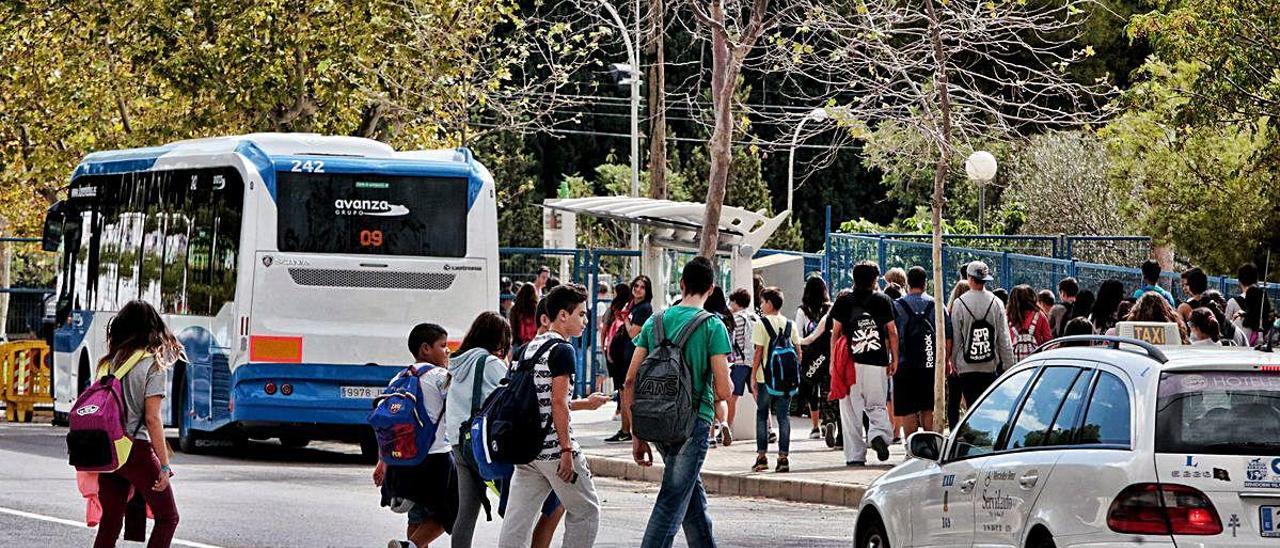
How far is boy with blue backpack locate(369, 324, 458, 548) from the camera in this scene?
9914mm

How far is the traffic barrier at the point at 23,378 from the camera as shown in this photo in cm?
2580

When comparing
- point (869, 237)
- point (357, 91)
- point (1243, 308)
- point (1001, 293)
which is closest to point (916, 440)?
point (1243, 308)

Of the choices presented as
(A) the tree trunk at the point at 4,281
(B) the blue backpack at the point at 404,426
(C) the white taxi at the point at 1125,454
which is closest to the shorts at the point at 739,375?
(B) the blue backpack at the point at 404,426

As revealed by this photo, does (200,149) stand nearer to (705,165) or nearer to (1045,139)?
(1045,139)

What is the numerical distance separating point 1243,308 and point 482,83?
621 inches

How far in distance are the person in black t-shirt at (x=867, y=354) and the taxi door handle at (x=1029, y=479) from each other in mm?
8689

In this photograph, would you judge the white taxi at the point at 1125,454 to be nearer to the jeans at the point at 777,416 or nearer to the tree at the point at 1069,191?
the jeans at the point at 777,416

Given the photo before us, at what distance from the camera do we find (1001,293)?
64.5 ft

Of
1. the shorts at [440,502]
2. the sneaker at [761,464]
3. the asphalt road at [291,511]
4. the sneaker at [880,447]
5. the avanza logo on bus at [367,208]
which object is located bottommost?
the asphalt road at [291,511]

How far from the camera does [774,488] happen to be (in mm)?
16500

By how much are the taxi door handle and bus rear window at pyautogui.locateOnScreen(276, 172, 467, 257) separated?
12.3 m

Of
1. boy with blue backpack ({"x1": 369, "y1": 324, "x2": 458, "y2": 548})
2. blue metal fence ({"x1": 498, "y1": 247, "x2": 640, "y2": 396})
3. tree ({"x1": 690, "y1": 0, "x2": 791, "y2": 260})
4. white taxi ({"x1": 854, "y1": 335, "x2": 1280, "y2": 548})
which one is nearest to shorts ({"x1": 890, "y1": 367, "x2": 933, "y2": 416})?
tree ({"x1": 690, "y1": 0, "x2": 791, "y2": 260})

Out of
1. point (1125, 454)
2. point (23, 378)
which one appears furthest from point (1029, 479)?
point (23, 378)

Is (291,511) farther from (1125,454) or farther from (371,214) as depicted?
(1125,454)
